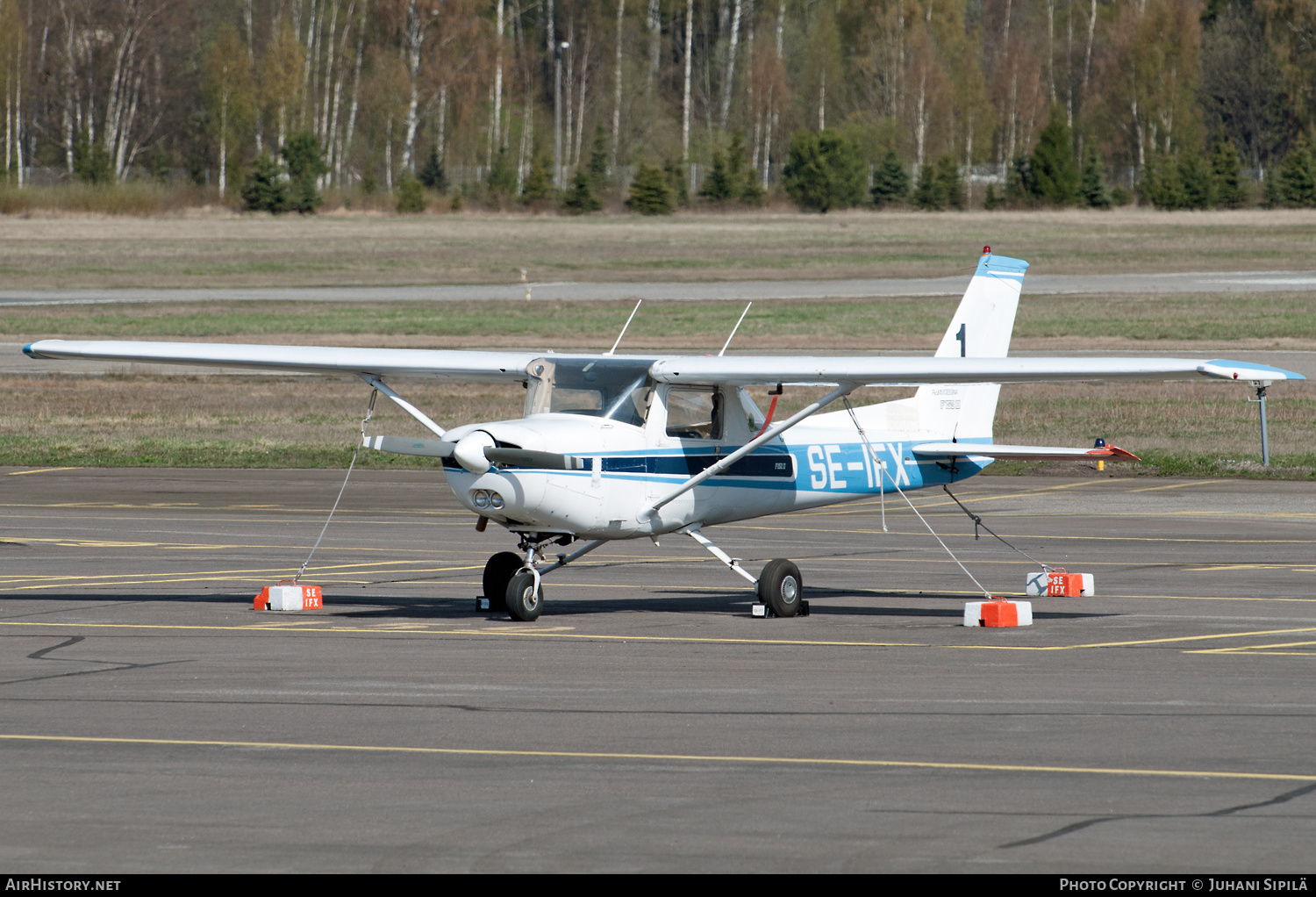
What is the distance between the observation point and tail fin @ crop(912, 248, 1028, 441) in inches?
627

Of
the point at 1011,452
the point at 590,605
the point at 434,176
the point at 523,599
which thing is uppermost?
the point at 434,176

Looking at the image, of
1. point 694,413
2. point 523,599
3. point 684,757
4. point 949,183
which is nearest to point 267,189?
point 949,183

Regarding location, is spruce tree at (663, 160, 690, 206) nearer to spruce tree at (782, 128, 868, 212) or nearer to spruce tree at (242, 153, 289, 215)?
spruce tree at (782, 128, 868, 212)

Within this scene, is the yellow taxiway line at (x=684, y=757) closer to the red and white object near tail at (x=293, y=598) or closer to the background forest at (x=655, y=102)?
the red and white object near tail at (x=293, y=598)

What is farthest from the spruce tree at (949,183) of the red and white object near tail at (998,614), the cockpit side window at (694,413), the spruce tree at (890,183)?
the red and white object near tail at (998,614)

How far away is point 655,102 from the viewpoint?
4289 inches

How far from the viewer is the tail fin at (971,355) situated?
15719 mm

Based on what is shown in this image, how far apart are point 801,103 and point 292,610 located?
100m

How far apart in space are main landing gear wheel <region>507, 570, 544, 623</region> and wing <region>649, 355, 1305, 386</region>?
1.95 m

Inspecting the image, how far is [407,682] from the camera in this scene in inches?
432

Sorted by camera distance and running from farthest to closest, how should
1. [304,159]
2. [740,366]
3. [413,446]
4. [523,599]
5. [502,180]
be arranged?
[502,180] → [304,159] → [740,366] → [523,599] → [413,446]

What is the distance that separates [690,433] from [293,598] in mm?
3613

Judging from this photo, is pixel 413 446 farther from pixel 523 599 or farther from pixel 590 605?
pixel 590 605
